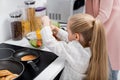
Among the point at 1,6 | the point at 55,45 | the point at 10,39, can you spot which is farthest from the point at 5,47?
the point at 55,45

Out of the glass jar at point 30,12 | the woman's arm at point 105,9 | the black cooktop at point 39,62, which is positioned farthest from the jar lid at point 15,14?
the woman's arm at point 105,9

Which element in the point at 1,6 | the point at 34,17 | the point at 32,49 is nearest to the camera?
the point at 32,49

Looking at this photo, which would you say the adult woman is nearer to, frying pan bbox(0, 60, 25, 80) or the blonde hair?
the blonde hair

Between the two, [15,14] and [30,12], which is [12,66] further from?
[30,12]

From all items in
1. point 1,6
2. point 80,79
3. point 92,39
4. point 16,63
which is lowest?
point 80,79

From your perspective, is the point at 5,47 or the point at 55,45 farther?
the point at 5,47

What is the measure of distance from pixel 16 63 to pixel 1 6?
51cm

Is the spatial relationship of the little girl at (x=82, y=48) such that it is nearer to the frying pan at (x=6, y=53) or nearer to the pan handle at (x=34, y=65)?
the pan handle at (x=34, y=65)

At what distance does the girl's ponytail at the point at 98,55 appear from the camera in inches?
46.2

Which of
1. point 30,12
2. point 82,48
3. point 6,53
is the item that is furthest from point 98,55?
point 30,12

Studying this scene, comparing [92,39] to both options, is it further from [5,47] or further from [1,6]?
[1,6]

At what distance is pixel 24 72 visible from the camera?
112 centimetres

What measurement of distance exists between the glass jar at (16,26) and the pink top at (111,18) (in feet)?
1.76

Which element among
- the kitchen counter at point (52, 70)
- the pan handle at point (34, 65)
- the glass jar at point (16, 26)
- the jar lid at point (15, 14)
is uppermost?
the jar lid at point (15, 14)
